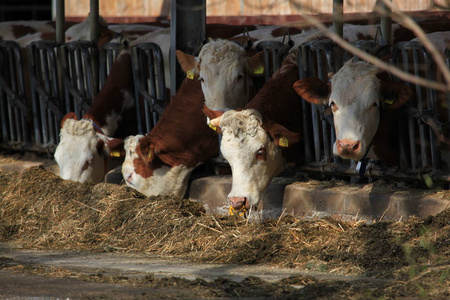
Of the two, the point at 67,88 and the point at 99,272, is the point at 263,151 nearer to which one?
the point at 99,272

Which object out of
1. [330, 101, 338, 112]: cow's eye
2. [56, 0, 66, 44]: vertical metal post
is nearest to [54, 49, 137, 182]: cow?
[56, 0, 66, 44]: vertical metal post

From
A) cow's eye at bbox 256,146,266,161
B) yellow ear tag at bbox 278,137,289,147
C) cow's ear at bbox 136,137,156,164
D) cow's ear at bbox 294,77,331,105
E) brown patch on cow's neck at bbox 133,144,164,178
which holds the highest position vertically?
cow's ear at bbox 294,77,331,105

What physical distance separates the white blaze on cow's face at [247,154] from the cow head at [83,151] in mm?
2451

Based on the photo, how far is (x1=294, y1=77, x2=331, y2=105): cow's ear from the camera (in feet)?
22.3

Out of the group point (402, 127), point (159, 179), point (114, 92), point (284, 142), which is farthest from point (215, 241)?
point (114, 92)

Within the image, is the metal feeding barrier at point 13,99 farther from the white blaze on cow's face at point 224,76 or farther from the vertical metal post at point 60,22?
the white blaze on cow's face at point 224,76

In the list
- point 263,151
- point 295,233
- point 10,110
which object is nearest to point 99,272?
point 295,233

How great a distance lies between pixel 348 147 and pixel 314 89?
863 millimetres

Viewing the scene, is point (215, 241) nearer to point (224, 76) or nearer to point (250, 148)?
point (250, 148)

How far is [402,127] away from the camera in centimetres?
693

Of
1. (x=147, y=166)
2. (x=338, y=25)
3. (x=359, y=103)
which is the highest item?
(x=338, y=25)

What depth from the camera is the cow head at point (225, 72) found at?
26.1ft

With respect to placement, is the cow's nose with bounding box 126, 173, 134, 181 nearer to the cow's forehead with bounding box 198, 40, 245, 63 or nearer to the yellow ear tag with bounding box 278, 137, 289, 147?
the cow's forehead with bounding box 198, 40, 245, 63

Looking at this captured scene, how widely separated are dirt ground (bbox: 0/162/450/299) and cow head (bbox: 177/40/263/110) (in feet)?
3.67
